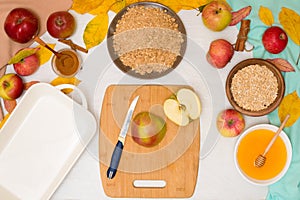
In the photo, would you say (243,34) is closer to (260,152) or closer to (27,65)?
(260,152)

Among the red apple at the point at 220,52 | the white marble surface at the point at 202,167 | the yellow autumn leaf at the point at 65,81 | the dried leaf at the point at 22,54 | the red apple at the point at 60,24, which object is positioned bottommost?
the white marble surface at the point at 202,167

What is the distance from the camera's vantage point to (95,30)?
1.19 meters

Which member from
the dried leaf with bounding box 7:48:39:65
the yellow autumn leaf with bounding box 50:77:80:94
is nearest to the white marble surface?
the yellow autumn leaf with bounding box 50:77:80:94

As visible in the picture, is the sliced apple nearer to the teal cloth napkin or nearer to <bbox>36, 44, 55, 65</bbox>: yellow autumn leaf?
the teal cloth napkin

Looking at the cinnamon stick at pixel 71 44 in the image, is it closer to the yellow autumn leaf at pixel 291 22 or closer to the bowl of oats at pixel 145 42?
the bowl of oats at pixel 145 42

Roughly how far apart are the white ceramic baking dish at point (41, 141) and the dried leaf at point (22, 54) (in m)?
0.08

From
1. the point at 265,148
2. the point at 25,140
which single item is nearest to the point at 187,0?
the point at 265,148

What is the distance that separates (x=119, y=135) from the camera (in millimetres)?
1162

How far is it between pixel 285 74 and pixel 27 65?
1.93ft

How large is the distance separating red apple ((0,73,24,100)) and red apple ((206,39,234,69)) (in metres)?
0.44

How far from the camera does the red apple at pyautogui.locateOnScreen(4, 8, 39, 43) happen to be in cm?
115

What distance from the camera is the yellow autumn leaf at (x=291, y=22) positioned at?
1.18m

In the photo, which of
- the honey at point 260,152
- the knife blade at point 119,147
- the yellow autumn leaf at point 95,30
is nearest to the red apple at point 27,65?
the yellow autumn leaf at point 95,30

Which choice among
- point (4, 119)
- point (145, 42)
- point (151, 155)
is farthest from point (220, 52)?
point (4, 119)
